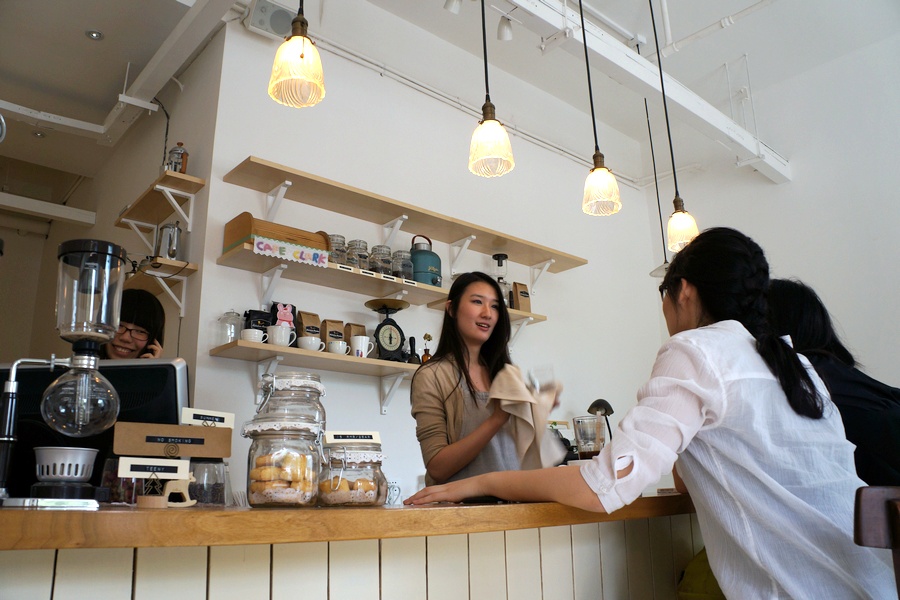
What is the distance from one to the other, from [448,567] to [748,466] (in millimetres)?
540

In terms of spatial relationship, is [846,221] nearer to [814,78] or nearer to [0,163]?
[814,78]

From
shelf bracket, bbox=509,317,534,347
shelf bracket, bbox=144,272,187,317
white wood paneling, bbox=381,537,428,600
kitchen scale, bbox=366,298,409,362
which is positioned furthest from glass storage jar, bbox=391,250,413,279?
white wood paneling, bbox=381,537,428,600

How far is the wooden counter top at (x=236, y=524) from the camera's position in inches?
28.4

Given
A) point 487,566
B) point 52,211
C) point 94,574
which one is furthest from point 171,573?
point 52,211

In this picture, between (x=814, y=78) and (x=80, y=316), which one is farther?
(x=814, y=78)

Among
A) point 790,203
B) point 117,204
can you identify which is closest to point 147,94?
point 117,204

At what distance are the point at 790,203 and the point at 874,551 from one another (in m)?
3.99

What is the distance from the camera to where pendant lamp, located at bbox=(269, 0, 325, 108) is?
6.73ft

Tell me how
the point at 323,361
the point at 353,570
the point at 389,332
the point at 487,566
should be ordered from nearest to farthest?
1. the point at 353,570
2. the point at 487,566
3. the point at 323,361
4. the point at 389,332

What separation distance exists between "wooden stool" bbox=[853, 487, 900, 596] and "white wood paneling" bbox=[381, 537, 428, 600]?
2.14 ft

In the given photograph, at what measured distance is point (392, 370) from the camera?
130 inches

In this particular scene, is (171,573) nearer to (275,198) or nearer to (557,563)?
(557,563)

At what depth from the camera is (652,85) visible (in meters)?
3.62

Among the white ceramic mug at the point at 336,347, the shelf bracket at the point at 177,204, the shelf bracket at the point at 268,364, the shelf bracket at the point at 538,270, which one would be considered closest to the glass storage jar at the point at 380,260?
the white ceramic mug at the point at 336,347
